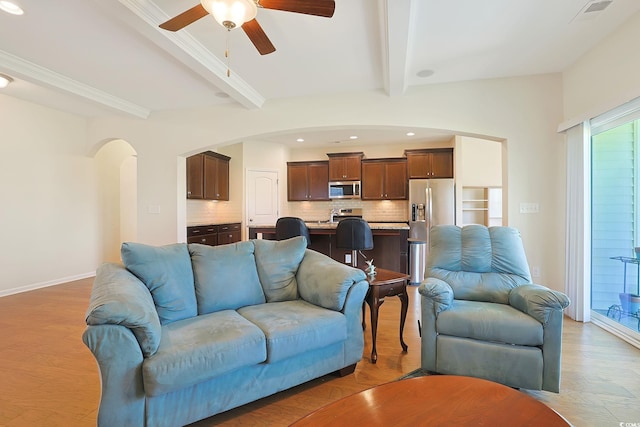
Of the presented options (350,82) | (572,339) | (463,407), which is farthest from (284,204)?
(463,407)

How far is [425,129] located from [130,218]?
6.00 m

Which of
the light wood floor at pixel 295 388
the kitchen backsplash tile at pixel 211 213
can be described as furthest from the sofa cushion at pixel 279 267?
the kitchen backsplash tile at pixel 211 213

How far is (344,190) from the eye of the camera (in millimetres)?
7328

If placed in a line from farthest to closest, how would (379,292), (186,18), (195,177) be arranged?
(195,177)
(379,292)
(186,18)

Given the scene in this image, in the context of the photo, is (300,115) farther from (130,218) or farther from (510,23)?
(130,218)

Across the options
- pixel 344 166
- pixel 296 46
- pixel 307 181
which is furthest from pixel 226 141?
pixel 344 166

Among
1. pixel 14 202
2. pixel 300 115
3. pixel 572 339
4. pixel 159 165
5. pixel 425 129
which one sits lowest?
pixel 572 339

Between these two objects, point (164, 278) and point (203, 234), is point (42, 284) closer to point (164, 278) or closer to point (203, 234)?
point (203, 234)

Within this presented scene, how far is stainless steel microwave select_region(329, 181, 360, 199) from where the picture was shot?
7.21 meters

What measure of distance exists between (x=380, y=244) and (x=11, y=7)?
4772 millimetres

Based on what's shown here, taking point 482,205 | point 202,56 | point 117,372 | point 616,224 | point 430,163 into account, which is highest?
point 202,56

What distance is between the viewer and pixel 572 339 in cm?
279

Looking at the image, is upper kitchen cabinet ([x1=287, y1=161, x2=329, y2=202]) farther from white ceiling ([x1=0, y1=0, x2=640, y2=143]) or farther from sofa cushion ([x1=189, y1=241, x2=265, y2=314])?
sofa cushion ([x1=189, y1=241, x2=265, y2=314])

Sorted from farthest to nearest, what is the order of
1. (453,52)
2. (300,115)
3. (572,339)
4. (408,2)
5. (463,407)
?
(300,115), (453,52), (572,339), (408,2), (463,407)
